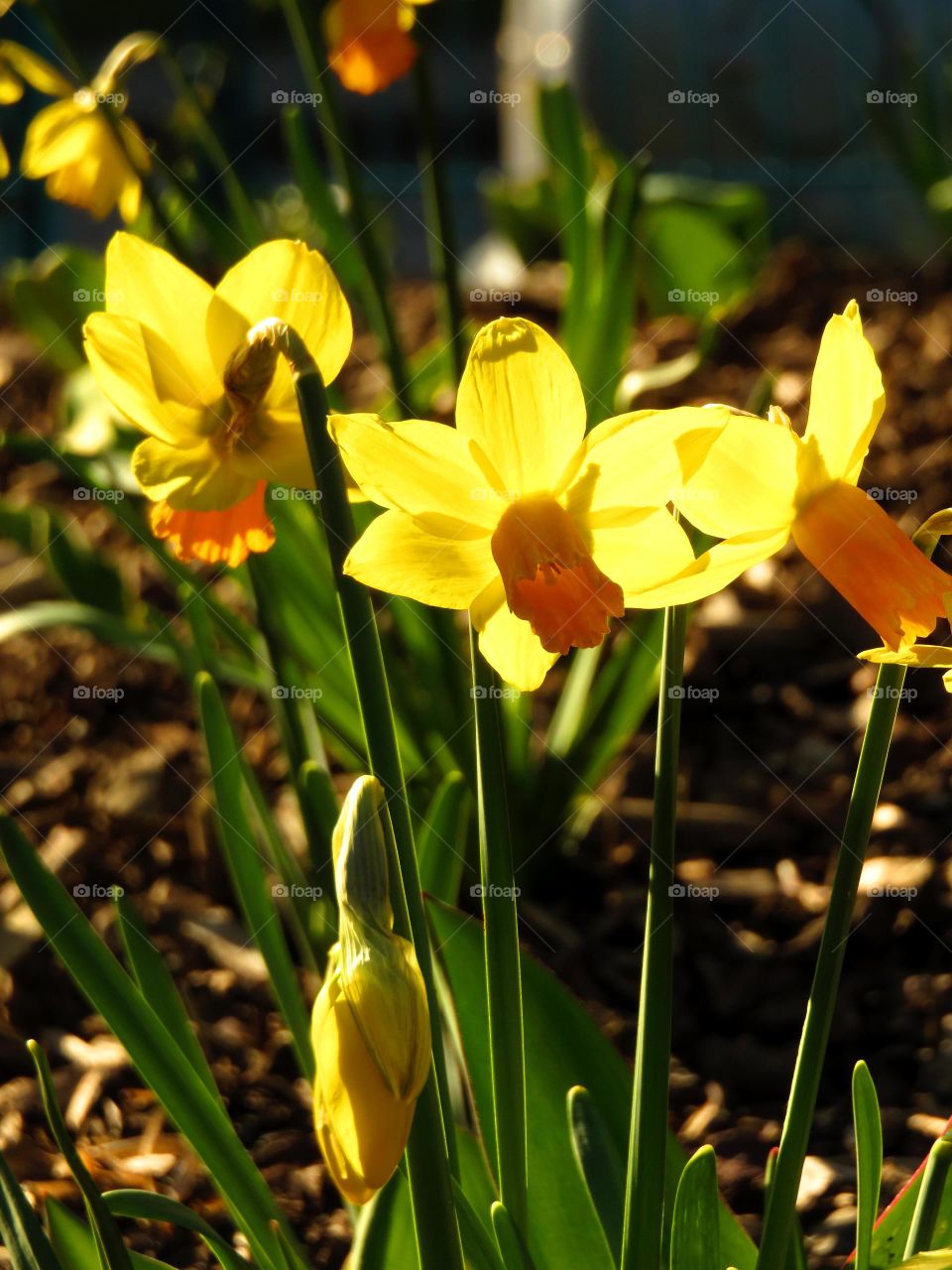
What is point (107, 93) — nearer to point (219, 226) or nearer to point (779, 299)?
point (219, 226)

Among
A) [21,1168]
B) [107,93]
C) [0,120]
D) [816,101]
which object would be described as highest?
[0,120]

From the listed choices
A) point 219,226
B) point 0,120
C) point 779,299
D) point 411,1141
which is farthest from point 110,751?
point 0,120

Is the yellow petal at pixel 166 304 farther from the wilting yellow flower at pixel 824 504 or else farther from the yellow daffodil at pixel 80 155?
the yellow daffodil at pixel 80 155

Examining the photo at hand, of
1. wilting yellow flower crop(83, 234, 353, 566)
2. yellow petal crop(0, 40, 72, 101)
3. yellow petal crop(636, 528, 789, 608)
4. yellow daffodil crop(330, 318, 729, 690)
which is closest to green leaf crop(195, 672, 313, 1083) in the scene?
wilting yellow flower crop(83, 234, 353, 566)

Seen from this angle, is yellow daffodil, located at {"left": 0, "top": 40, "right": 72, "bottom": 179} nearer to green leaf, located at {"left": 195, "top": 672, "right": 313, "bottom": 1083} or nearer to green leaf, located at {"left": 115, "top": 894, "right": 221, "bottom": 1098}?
green leaf, located at {"left": 195, "top": 672, "right": 313, "bottom": 1083}

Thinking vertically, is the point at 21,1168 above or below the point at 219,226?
below

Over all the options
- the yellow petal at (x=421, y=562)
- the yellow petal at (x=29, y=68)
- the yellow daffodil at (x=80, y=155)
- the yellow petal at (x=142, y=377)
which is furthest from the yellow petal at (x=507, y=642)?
the yellow petal at (x=29, y=68)

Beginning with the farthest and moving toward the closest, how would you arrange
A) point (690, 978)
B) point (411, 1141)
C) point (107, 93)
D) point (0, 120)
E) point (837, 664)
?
point (0, 120), point (837, 664), point (690, 978), point (107, 93), point (411, 1141)
